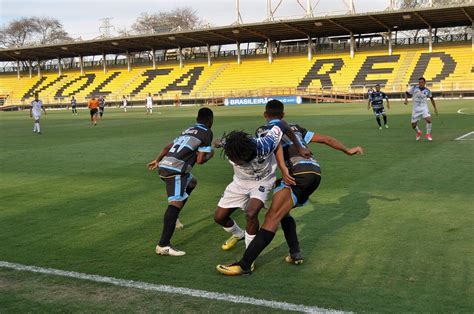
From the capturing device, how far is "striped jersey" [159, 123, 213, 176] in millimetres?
5992

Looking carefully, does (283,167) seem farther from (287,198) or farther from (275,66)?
(275,66)

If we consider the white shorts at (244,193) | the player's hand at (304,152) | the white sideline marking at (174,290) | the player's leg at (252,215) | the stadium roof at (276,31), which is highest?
the stadium roof at (276,31)

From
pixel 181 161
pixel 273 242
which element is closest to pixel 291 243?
pixel 273 242

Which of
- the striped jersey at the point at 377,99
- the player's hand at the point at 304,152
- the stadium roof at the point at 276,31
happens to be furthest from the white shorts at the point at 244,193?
the stadium roof at the point at 276,31

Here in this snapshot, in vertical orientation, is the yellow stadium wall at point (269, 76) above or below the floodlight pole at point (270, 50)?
below

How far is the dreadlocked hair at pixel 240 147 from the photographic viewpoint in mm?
4898

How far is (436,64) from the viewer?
49.6 m

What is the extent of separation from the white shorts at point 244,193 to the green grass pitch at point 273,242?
675 mm

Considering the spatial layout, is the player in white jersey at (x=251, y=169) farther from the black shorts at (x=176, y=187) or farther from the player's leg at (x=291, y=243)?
the black shorts at (x=176, y=187)

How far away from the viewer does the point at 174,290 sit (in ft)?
15.7

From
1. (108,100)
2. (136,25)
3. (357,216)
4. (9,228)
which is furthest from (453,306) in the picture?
(136,25)

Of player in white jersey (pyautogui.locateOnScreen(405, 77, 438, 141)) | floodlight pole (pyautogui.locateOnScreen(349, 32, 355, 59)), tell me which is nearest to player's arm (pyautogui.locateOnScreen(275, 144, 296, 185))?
player in white jersey (pyautogui.locateOnScreen(405, 77, 438, 141))

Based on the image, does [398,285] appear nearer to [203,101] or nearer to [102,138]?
[102,138]

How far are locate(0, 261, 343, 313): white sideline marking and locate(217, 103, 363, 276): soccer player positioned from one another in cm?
49
